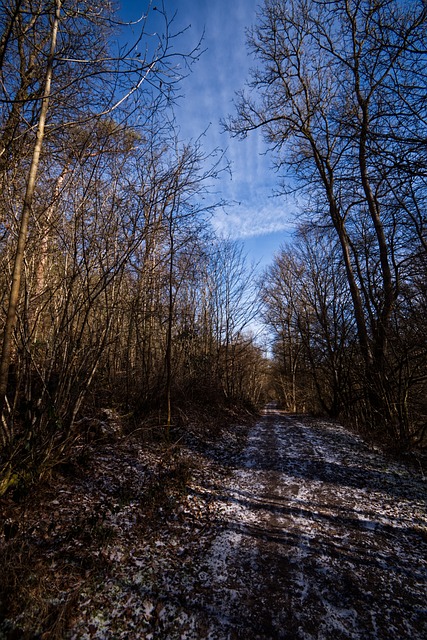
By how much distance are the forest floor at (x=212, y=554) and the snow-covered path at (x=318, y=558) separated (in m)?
0.01

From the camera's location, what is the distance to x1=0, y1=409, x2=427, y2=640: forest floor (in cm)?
203

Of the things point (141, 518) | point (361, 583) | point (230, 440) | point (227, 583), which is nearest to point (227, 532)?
point (227, 583)

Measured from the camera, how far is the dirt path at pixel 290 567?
204 centimetres

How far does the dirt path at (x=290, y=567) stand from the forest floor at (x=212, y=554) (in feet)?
0.04

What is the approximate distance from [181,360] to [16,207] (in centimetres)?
789

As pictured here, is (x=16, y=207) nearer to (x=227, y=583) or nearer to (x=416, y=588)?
(x=227, y=583)

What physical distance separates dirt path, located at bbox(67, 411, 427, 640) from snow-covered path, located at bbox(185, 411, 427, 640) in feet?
0.03

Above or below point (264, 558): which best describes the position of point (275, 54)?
above

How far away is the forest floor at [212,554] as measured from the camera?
6.65 ft

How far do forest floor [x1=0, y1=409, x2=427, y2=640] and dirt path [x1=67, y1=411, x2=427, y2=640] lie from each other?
0.4 inches

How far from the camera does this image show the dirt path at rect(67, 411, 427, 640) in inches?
80.2

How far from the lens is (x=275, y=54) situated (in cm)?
1027

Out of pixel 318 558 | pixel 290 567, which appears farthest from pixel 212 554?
pixel 318 558

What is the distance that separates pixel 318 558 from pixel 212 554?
1032 mm
